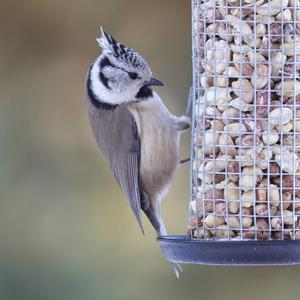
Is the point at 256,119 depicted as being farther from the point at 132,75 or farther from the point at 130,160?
the point at 130,160

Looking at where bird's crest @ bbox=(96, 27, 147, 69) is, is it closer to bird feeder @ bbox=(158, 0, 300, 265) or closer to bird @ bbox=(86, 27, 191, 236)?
bird @ bbox=(86, 27, 191, 236)

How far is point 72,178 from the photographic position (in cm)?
693

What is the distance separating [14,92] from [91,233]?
36.5 inches

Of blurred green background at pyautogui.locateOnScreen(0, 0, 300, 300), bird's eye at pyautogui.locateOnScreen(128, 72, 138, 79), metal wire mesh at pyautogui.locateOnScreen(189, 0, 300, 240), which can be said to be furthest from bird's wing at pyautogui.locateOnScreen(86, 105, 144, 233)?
blurred green background at pyautogui.locateOnScreen(0, 0, 300, 300)

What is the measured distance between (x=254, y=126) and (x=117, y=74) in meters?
0.87

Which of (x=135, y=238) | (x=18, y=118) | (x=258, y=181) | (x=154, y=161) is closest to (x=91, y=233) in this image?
(x=135, y=238)

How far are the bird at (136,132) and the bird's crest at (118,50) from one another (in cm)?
8

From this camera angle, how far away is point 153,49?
268 inches

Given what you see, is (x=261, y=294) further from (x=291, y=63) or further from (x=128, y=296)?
(x=291, y=63)

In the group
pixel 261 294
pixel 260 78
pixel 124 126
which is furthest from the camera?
pixel 261 294

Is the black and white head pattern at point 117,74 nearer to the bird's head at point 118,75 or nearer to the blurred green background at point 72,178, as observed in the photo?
the bird's head at point 118,75

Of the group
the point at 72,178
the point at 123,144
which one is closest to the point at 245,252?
the point at 123,144

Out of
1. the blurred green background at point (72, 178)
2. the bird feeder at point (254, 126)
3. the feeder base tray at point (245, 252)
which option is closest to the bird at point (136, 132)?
the bird feeder at point (254, 126)

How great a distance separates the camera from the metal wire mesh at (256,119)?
13.1 feet
